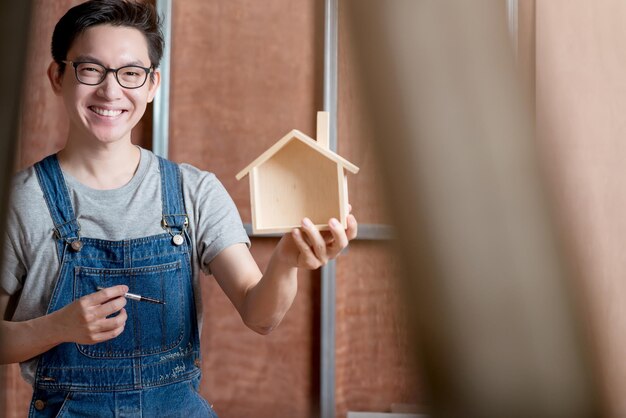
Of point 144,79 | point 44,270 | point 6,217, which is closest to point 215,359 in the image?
point 44,270

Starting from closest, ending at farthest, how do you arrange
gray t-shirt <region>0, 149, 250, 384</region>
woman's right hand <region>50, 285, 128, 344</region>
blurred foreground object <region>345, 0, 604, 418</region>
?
blurred foreground object <region>345, 0, 604, 418</region>, woman's right hand <region>50, 285, 128, 344</region>, gray t-shirt <region>0, 149, 250, 384</region>

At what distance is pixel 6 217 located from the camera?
0.19m

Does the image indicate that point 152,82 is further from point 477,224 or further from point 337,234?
point 477,224

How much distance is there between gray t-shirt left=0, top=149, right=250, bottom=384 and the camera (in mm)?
988

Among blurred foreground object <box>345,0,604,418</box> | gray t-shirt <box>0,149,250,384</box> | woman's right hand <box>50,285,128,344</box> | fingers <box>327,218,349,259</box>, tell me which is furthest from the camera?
gray t-shirt <box>0,149,250,384</box>

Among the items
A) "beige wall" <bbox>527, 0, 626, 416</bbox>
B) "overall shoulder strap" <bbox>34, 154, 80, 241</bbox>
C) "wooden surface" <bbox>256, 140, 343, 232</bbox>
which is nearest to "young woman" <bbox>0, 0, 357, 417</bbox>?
"overall shoulder strap" <bbox>34, 154, 80, 241</bbox>

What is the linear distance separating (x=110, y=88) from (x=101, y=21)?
11cm

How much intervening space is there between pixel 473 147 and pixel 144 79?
92 cm

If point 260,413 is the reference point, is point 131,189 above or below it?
above

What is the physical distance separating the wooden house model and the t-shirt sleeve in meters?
0.26

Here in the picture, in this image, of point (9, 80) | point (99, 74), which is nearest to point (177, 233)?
point (99, 74)

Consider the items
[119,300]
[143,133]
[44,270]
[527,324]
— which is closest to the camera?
[527,324]

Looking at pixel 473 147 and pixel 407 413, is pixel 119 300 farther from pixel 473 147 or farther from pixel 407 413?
pixel 407 413

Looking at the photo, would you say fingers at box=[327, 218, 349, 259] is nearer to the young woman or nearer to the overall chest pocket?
the young woman
